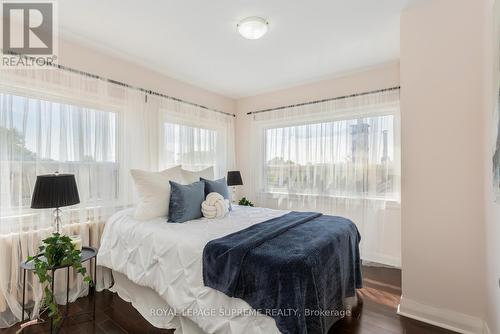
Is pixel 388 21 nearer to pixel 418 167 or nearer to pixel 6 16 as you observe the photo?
pixel 418 167

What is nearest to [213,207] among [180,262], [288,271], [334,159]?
[180,262]

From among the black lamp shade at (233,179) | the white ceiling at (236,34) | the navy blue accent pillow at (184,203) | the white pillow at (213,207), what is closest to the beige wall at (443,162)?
the white ceiling at (236,34)

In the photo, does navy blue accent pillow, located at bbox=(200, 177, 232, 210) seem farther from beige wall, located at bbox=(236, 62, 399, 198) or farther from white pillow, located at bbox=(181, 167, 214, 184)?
beige wall, located at bbox=(236, 62, 399, 198)

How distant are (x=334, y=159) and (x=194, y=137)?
7.27 feet

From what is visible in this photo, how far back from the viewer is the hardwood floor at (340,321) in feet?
6.33

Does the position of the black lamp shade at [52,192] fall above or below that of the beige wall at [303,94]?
below

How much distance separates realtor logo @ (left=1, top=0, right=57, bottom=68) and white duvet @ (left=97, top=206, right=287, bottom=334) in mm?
1697

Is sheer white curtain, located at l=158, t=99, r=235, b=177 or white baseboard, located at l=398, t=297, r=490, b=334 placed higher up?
sheer white curtain, located at l=158, t=99, r=235, b=177

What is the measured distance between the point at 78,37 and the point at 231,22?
1.63 meters

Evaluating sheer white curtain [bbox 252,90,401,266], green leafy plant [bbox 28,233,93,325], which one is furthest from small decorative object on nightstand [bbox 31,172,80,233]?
sheer white curtain [bbox 252,90,401,266]

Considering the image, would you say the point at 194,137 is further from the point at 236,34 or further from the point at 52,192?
the point at 52,192

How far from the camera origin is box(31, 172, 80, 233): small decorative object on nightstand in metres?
1.84

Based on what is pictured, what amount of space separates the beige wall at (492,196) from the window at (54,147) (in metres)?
3.39

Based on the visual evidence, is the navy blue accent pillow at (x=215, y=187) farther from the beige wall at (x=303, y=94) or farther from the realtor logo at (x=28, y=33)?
the realtor logo at (x=28, y=33)
